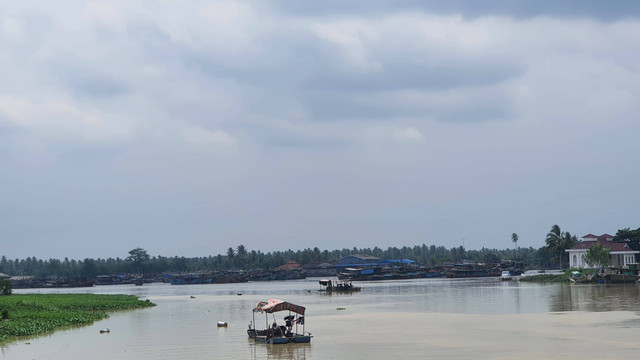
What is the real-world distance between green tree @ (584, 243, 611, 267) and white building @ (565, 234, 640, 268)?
9.90ft

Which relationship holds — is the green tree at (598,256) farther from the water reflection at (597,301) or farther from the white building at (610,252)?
the water reflection at (597,301)

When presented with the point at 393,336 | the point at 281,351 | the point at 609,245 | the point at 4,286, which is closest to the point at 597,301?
the point at 393,336

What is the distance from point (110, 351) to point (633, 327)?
33758mm

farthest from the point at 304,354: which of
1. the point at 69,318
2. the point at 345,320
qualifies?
the point at 69,318

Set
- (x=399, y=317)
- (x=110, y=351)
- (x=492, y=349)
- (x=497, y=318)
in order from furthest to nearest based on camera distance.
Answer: (x=399, y=317) < (x=497, y=318) < (x=110, y=351) < (x=492, y=349)

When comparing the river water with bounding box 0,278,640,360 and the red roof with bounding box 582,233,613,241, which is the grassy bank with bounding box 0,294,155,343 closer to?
the river water with bounding box 0,278,640,360

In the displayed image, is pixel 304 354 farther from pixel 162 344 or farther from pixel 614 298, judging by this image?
pixel 614 298

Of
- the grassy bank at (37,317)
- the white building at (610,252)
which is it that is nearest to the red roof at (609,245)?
the white building at (610,252)

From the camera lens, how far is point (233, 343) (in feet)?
143

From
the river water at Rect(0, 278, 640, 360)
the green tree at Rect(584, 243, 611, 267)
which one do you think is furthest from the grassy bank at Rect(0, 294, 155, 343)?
the green tree at Rect(584, 243, 611, 267)

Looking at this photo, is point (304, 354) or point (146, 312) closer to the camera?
point (304, 354)

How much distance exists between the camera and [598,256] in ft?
380

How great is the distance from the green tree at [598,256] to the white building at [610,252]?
119 inches

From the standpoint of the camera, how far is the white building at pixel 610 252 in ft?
397
